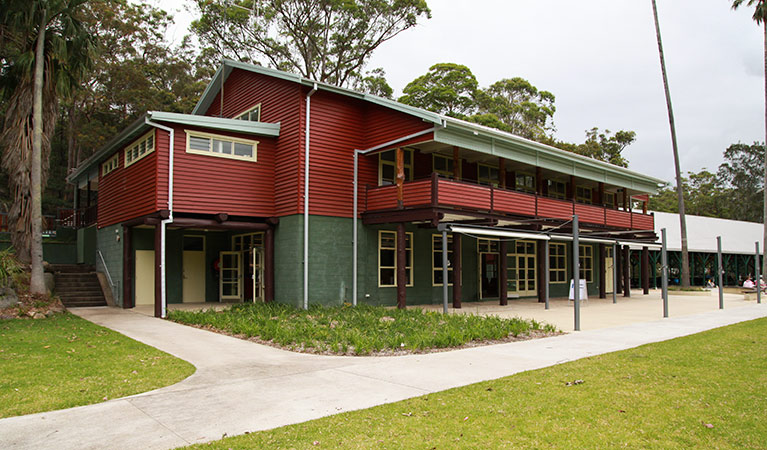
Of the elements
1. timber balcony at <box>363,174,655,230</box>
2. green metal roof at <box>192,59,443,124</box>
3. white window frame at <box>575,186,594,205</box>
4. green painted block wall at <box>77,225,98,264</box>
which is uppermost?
green metal roof at <box>192,59,443,124</box>

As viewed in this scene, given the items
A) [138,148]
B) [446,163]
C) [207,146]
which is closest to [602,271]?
[446,163]

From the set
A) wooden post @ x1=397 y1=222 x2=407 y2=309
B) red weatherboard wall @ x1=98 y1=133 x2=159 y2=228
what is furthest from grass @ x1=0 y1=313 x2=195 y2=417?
wooden post @ x1=397 y1=222 x2=407 y2=309

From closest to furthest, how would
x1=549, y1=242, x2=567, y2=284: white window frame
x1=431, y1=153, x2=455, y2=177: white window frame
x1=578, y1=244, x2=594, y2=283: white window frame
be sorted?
1. x1=431, y1=153, x2=455, y2=177: white window frame
2. x1=549, y1=242, x2=567, y2=284: white window frame
3. x1=578, y1=244, x2=594, y2=283: white window frame

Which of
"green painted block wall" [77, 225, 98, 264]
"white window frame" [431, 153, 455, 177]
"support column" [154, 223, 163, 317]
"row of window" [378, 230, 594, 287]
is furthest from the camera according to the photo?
"green painted block wall" [77, 225, 98, 264]

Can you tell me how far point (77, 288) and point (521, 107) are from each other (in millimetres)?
39390

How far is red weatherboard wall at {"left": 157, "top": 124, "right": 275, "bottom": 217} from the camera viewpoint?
51.1 feet

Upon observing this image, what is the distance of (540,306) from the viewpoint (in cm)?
1933

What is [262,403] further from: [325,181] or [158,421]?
[325,181]

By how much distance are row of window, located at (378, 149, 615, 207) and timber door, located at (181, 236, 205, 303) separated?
7.38 meters

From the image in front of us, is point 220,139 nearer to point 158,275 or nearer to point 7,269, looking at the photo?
point 158,275

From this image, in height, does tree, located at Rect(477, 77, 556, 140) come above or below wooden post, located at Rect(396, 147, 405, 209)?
above

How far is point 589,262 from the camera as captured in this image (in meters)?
27.5

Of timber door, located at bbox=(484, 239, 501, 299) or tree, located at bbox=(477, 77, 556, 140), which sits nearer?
timber door, located at bbox=(484, 239, 501, 299)

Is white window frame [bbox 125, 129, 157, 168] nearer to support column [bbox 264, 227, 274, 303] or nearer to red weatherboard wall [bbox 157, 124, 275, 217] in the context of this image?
red weatherboard wall [bbox 157, 124, 275, 217]
